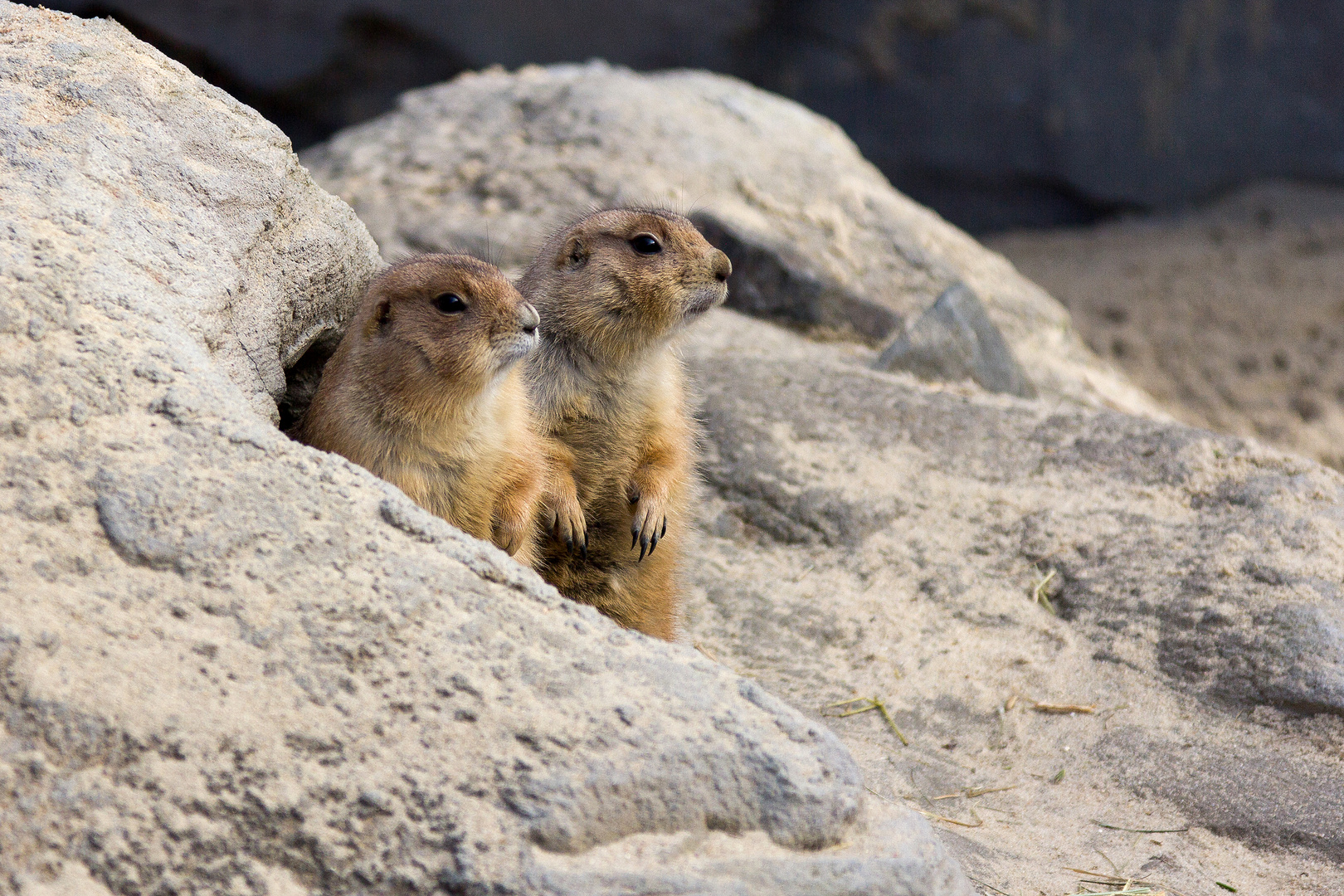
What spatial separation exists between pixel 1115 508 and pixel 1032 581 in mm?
543

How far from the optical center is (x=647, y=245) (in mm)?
4469

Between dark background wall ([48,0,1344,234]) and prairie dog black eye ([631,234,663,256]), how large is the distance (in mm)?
7567

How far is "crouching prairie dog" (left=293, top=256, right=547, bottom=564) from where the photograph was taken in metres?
3.52

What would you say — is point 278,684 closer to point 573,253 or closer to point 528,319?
point 528,319

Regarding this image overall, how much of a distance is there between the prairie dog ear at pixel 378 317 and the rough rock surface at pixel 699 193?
9.83ft

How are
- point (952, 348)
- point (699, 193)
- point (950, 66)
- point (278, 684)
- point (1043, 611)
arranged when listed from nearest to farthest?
1. point (278, 684)
2. point (1043, 611)
3. point (952, 348)
4. point (699, 193)
5. point (950, 66)

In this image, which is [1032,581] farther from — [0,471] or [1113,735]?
[0,471]

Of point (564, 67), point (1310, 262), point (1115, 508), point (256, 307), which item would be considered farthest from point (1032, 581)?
point (1310, 262)

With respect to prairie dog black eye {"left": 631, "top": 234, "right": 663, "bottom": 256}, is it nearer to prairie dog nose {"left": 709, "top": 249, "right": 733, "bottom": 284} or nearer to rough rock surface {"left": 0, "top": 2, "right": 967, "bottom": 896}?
prairie dog nose {"left": 709, "top": 249, "right": 733, "bottom": 284}

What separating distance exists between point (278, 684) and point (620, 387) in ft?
7.48

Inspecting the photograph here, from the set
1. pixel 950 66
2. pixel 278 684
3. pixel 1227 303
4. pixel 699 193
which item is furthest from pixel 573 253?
pixel 950 66

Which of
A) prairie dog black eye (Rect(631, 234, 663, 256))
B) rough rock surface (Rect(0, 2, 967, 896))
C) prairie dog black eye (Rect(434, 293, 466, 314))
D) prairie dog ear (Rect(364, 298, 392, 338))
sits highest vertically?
prairie dog black eye (Rect(631, 234, 663, 256))

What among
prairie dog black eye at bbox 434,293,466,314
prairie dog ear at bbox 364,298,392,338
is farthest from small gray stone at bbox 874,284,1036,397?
prairie dog ear at bbox 364,298,392,338

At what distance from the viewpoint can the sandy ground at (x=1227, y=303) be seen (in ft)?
28.7
